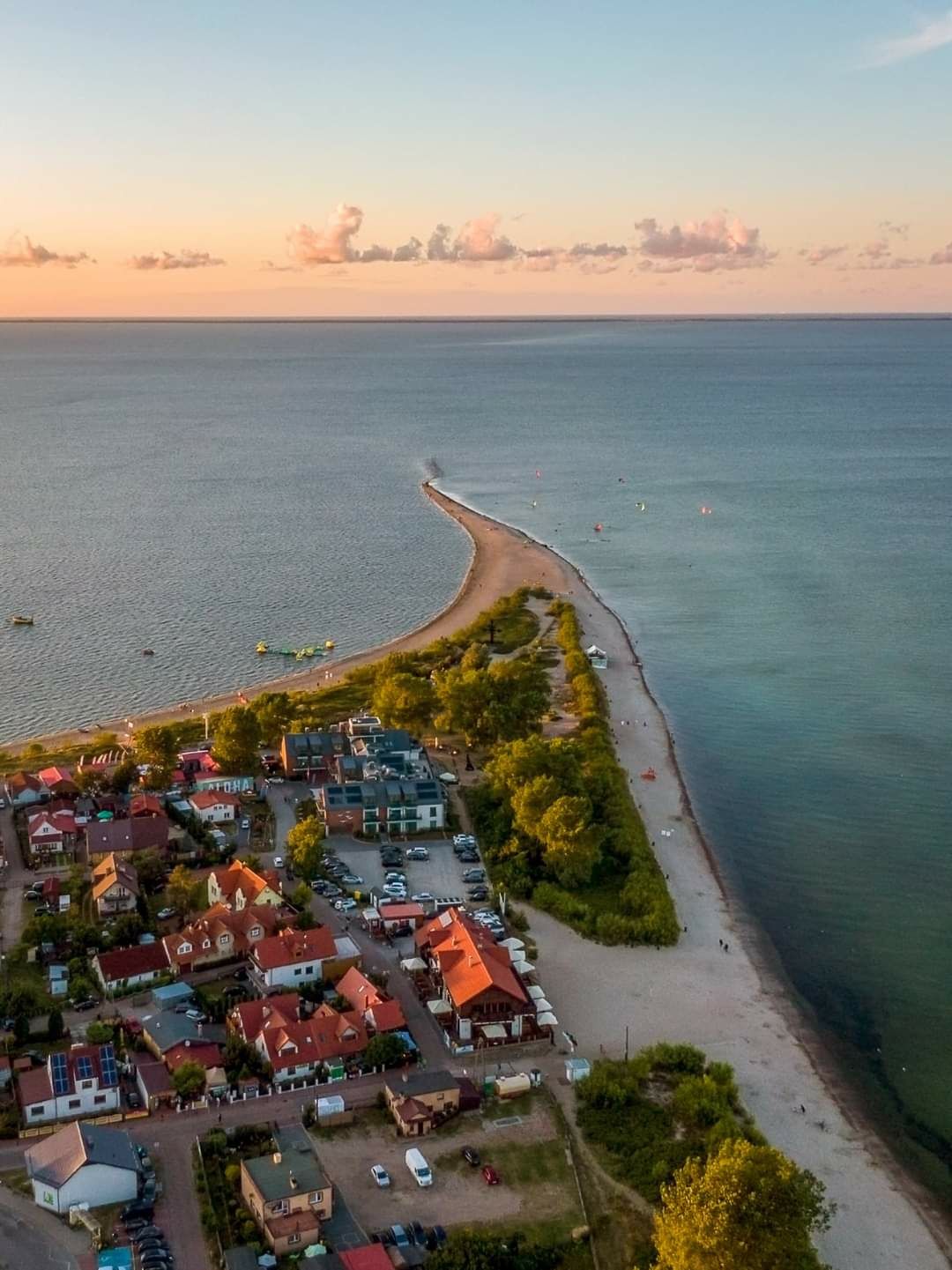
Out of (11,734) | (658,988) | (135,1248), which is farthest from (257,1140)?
(11,734)

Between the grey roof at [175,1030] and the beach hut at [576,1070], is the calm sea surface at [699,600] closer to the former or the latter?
the beach hut at [576,1070]

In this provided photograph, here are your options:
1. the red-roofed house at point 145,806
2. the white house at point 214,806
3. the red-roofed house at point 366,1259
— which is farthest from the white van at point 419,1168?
the red-roofed house at point 145,806

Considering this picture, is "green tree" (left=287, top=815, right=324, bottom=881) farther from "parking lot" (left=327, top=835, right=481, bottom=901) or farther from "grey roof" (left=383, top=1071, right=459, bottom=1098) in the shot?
"grey roof" (left=383, top=1071, right=459, bottom=1098)

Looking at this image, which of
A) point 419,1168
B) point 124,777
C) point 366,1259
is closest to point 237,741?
point 124,777

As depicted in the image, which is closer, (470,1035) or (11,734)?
(470,1035)

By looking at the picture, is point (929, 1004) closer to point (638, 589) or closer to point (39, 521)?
point (638, 589)
